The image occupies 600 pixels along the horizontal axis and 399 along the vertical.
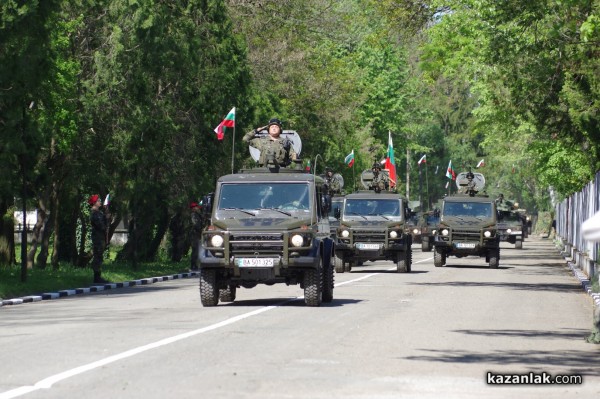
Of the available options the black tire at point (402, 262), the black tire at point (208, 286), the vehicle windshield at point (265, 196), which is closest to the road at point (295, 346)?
the black tire at point (208, 286)

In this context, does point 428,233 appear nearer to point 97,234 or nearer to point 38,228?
point 38,228

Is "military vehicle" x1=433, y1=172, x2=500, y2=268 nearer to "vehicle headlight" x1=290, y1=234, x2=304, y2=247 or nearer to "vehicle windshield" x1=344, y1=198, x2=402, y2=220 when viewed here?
"vehicle windshield" x1=344, y1=198, x2=402, y2=220

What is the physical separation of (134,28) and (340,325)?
793 inches

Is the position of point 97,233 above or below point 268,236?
below

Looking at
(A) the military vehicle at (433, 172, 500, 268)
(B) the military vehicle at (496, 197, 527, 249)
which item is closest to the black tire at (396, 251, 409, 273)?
(A) the military vehicle at (433, 172, 500, 268)

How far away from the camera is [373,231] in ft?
129

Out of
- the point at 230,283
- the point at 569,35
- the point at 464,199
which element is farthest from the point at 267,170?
the point at 464,199

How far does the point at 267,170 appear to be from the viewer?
2461cm

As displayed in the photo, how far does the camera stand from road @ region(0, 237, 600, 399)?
11695 millimetres

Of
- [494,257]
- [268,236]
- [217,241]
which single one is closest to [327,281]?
[268,236]

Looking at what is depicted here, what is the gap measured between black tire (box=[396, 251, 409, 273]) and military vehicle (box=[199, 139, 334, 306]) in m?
15.6

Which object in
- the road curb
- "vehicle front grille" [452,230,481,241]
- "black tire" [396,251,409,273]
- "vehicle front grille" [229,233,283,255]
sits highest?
"vehicle front grille" [229,233,283,255]

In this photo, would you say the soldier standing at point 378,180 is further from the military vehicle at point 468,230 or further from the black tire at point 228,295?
the black tire at point 228,295

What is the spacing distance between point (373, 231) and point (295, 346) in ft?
78.5
